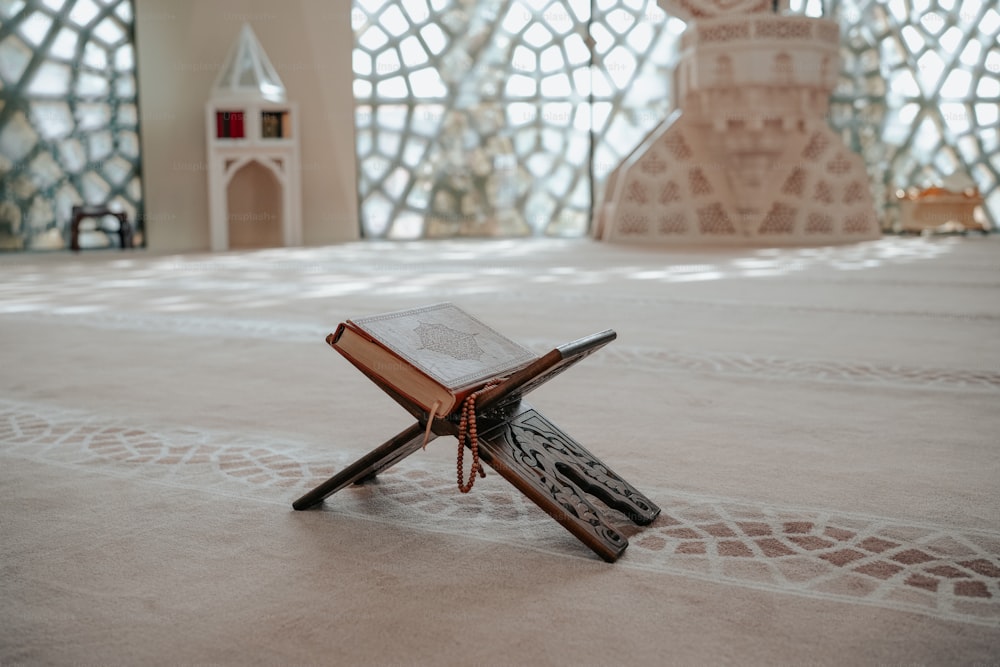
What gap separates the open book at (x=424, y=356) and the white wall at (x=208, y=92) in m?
11.7

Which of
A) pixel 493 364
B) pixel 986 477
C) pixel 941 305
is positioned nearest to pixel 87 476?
pixel 493 364

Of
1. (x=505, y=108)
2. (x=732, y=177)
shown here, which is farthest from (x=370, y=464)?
(x=505, y=108)

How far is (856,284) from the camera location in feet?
23.5

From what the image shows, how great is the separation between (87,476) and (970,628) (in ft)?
6.40

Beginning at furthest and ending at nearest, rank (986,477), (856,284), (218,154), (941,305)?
(218,154), (856,284), (941,305), (986,477)

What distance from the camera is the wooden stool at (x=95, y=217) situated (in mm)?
11969

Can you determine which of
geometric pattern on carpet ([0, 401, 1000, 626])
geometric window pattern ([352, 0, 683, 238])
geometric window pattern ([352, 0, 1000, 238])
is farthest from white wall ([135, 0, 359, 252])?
geometric pattern on carpet ([0, 401, 1000, 626])

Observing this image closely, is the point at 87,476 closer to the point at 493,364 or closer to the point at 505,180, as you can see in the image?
the point at 493,364

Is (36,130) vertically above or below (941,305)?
above

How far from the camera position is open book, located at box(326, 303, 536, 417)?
1.88 meters

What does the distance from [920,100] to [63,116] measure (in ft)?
41.2

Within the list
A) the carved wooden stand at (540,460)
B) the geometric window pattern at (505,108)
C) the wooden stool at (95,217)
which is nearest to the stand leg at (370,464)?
the carved wooden stand at (540,460)

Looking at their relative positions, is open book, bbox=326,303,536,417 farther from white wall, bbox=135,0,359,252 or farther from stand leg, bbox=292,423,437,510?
white wall, bbox=135,0,359,252

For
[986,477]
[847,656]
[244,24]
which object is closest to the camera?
[847,656]
